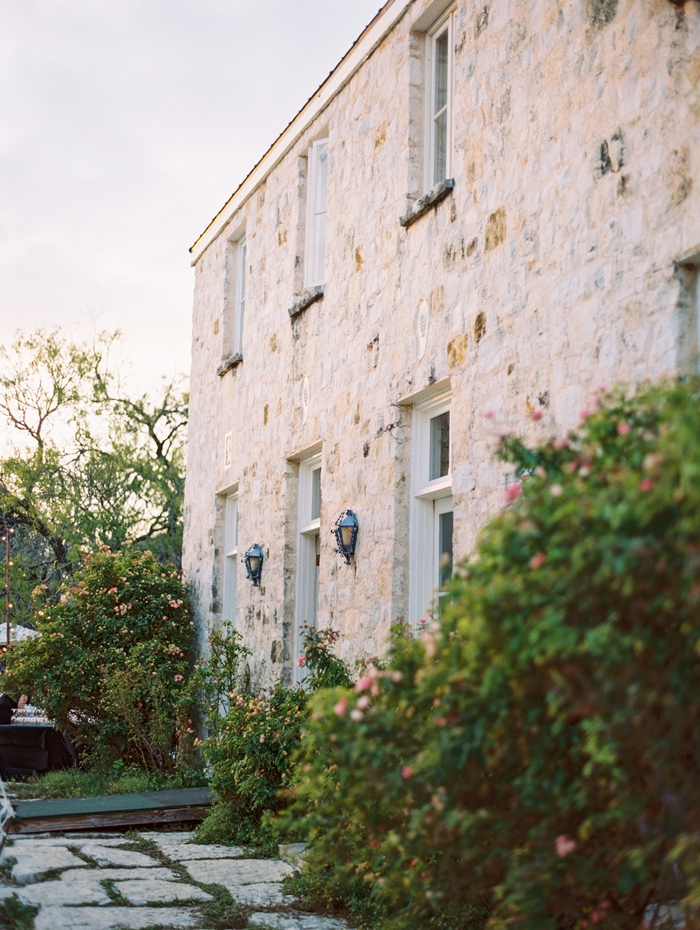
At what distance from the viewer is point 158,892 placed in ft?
18.2

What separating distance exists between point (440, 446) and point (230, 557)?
16.6 feet

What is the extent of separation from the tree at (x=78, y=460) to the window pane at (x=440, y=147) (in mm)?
12838

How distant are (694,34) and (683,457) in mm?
2934

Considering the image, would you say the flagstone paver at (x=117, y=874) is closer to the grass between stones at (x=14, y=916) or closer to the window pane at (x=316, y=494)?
the grass between stones at (x=14, y=916)

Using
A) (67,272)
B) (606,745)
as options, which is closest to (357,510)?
(606,745)

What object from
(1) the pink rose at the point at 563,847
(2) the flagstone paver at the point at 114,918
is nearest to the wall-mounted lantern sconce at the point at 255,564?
(2) the flagstone paver at the point at 114,918

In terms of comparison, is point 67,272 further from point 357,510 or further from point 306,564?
point 357,510

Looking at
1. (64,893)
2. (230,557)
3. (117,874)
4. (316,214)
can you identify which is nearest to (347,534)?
(117,874)

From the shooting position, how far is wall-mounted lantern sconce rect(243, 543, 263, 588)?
9688mm

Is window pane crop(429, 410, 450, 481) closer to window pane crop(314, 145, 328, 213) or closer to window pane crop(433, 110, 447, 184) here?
window pane crop(433, 110, 447, 184)

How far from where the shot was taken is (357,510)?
753 cm

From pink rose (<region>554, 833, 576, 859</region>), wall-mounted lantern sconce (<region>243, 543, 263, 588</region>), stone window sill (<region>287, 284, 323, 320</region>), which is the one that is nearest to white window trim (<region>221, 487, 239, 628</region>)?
wall-mounted lantern sconce (<region>243, 543, 263, 588</region>)

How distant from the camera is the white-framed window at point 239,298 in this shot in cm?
1166

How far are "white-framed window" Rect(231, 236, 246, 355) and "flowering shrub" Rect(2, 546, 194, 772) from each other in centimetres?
286
